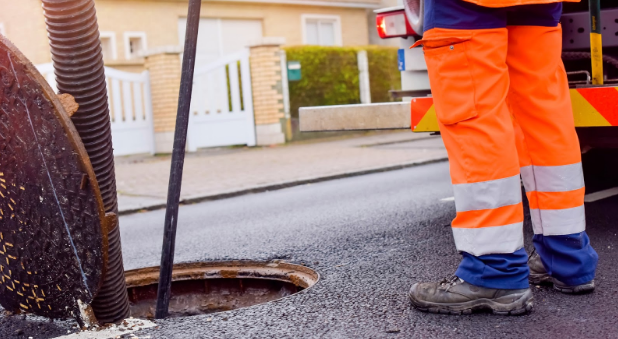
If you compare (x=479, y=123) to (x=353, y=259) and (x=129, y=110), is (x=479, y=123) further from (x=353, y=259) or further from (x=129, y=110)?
(x=129, y=110)

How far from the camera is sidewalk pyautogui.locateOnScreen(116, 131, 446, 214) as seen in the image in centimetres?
784

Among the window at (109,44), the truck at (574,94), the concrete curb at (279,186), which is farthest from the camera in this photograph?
the window at (109,44)

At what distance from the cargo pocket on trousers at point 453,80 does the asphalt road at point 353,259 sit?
0.69 meters

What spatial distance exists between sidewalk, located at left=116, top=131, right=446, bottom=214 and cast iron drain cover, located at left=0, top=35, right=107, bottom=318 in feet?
14.5

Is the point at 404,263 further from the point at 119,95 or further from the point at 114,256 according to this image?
the point at 119,95

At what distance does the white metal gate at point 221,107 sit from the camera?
13.1 meters

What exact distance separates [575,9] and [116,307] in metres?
2.79

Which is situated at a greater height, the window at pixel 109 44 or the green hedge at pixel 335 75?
the window at pixel 109 44

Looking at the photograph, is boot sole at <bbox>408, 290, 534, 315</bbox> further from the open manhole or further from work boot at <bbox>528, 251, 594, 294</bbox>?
the open manhole

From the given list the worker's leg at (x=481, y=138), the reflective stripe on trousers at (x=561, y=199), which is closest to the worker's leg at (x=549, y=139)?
the reflective stripe on trousers at (x=561, y=199)

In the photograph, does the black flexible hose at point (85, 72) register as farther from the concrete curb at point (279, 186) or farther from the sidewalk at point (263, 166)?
the sidewalk at point (263, 166)

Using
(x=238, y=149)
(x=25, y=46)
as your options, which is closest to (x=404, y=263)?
(x=238, y=149)

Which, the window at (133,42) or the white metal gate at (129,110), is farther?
the window at (133,42)

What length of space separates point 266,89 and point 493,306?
36.0 ft
